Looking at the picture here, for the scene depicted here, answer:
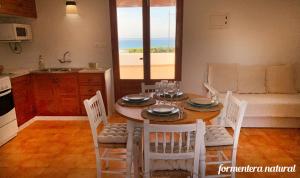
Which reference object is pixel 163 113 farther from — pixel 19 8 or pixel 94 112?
pixel 19 8

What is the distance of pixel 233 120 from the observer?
2146mm

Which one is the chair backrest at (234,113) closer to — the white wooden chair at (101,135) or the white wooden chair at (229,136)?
the white wooden chair at (229,136)

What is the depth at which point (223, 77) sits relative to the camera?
3818 mm

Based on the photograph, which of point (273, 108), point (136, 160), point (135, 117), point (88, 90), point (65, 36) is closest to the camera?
point (135, 117)

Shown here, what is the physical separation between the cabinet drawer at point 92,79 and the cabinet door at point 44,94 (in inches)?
19.4

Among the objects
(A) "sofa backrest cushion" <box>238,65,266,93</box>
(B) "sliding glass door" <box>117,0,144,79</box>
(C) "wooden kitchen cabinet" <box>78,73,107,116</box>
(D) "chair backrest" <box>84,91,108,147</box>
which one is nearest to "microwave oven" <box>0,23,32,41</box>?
(C) "wooden kitchen cabinet" <box>78,73,107,116</box>

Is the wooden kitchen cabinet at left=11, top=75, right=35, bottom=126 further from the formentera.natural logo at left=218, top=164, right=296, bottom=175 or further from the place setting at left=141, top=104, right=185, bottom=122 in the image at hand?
the formentera.natural logo at left=218, top=164, right=296, bottom=175

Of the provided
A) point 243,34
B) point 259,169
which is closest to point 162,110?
point 259,169

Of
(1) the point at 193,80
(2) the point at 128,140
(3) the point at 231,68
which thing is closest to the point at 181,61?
(1) the point at 193,80

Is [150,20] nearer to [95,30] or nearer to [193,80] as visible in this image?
[95,30]

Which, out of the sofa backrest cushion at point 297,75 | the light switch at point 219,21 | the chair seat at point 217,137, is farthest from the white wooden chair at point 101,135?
the sofa backrest cushion at point 297,75

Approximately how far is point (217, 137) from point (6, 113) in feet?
9.08

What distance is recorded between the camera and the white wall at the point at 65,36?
4051mm

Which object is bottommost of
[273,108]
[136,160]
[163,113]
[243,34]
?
[136,160]
